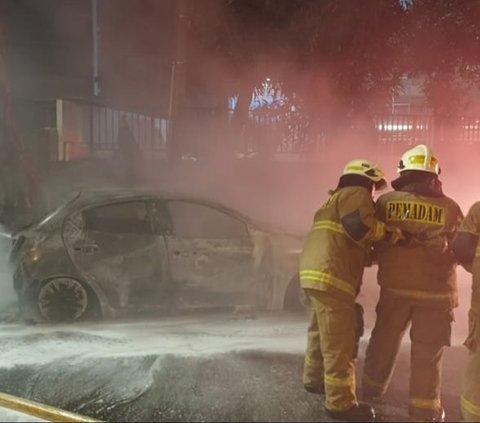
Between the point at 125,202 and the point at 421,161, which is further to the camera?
the point at 125,202

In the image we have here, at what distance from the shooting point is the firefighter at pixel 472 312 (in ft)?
11.3

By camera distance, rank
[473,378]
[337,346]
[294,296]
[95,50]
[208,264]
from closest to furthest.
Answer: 1. [473,378]
2. [337,346]
3. [208,264]
4. [294,296]
5. [95,50]

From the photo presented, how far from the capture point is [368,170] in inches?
150

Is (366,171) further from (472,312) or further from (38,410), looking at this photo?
(38,410)

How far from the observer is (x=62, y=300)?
559 centimetres

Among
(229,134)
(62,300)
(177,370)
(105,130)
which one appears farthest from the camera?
(105,130)

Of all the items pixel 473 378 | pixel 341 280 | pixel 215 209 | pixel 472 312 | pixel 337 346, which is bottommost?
pixel 473 378

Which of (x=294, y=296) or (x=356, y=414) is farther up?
(x=294, y=296)

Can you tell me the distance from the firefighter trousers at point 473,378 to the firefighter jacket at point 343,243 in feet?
2.28

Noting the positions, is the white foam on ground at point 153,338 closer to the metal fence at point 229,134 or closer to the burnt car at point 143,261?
the burnt car at point 143,261

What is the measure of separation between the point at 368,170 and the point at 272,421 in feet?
5.46

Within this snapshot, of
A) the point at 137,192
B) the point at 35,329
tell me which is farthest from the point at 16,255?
the point at 137,192

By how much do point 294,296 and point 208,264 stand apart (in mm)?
899

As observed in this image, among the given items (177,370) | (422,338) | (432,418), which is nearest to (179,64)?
(177,370)
